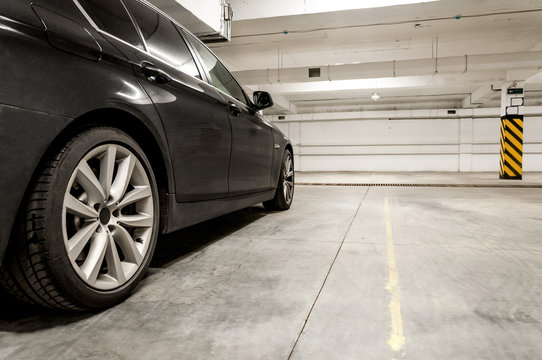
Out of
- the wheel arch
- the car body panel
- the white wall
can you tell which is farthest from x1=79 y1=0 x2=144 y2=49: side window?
the white wall

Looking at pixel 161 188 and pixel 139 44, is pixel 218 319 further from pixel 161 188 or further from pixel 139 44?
pixel 139 44

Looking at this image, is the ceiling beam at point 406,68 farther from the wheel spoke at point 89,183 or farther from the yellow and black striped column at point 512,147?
the wheel spoke at point 89,183

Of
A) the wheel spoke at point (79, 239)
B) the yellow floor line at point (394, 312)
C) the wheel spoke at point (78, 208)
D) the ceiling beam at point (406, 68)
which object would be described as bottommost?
the yellow floor line at point (394, 312)

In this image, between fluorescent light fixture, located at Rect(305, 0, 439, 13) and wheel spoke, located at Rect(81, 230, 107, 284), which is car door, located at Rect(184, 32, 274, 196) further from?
fluorescent light fixture, located at Rect(305, 0, 439, 13)

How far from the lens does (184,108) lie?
1755 millimetres

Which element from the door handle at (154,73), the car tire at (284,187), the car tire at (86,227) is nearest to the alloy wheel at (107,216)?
the car tire at (86,227)

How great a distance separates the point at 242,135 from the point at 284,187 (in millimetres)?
1535

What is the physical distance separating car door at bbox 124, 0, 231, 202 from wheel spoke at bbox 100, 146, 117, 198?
330mm

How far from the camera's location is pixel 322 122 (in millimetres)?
18375

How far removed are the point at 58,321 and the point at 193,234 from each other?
161 centimetres

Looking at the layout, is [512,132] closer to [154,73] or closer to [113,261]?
[154,73]

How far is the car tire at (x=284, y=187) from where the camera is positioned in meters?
3.82

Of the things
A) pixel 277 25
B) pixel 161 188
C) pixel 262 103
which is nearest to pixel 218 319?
pixel 161 188

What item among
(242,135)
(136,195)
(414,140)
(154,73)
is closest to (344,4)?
(242,135)
